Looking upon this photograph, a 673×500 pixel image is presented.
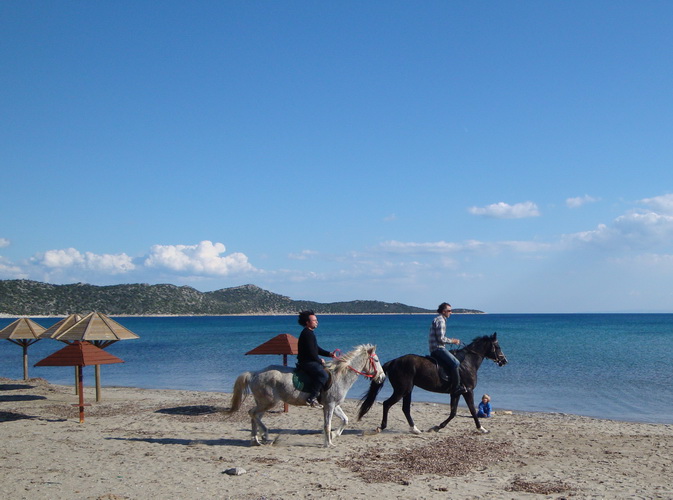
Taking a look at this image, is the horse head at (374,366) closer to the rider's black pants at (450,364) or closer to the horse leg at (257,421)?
the rider's black pants at (450,364)

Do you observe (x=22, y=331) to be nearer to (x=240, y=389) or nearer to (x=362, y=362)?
(x=240, y=389)

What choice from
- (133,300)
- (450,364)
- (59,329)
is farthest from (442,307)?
(133,300)

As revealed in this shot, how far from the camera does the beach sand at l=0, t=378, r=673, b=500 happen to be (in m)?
7.20

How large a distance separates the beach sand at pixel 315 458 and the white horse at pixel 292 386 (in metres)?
0.54

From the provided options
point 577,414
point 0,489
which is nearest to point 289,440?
point 0,489

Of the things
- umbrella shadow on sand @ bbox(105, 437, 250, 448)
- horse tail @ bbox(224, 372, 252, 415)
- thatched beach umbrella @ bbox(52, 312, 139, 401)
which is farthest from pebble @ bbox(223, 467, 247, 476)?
thatched beach umbrella @ bbox(52, 312, 139, 401)

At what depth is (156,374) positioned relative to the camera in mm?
27641

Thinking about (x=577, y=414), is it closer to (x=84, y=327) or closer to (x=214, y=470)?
(x=214, y=470)

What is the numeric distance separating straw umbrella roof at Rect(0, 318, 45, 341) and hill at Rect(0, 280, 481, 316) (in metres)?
108

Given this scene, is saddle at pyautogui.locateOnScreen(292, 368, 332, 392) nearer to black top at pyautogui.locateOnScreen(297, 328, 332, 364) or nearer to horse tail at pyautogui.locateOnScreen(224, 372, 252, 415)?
black top at pyautogui.locateOnScreen(297, 328, 332, 364)

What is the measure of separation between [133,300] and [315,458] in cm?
14836

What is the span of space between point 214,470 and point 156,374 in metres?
21.0

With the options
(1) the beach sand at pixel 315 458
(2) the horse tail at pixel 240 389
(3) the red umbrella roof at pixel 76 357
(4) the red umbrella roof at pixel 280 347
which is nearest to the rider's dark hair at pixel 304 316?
(2) the horse tail at pixel 240 389

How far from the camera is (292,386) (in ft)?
31.2
